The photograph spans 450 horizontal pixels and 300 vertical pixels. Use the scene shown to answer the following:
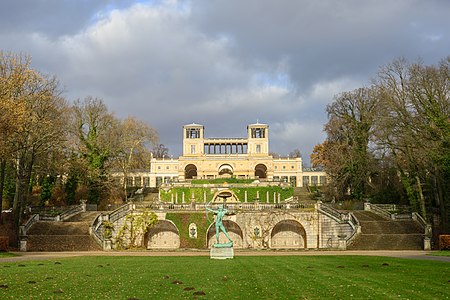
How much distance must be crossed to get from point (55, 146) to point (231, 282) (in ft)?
113

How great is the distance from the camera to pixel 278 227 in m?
43.0

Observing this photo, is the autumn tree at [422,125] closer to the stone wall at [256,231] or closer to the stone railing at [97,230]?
the stone wall at [256,231]

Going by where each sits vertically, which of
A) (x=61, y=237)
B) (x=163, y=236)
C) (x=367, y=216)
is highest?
(x=367, y=216)

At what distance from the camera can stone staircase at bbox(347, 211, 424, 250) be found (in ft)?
116

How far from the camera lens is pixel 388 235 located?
36.9 meters

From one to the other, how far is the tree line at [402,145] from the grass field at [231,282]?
17460mm

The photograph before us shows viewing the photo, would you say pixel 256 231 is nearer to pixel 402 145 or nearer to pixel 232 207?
pixel 232 207

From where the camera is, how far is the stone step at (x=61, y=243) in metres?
35.2

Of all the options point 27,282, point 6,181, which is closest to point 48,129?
point 6,181

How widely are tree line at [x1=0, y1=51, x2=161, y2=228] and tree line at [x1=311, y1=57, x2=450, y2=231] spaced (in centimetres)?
2557

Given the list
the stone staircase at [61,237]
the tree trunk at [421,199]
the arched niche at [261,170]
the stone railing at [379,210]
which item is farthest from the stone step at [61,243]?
the arched niche at [261,170]

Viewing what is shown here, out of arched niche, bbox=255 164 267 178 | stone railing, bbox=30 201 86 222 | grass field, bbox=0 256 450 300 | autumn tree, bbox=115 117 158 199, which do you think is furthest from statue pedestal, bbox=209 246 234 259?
arched niche, bbox=255 164 267 178

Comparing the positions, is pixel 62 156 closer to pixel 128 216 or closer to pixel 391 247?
pixel 128 216

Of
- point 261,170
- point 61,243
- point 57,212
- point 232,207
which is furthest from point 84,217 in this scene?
point 261,170
